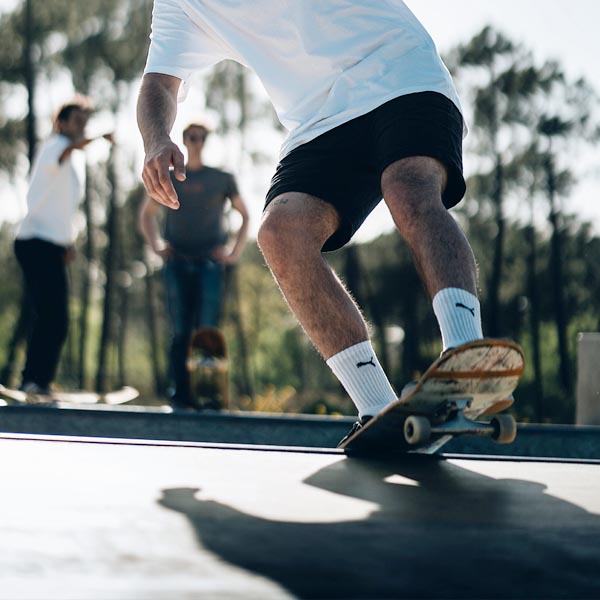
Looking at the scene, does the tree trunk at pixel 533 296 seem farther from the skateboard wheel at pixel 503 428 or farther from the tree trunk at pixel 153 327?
the skateboard wheel at pixel 503 428

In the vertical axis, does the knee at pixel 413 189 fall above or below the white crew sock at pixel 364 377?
above

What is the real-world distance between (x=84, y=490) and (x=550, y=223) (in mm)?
20545

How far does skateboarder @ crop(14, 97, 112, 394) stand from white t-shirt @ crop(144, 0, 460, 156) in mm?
3420

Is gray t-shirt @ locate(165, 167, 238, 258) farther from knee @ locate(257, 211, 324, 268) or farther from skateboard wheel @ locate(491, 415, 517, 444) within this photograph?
skateboard wheel @ locate(491, 415, 517, 444)

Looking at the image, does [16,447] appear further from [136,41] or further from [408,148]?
[136,41]

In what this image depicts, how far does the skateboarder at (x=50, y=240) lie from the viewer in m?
6.48

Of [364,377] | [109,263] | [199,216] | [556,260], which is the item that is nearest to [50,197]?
[199,216]

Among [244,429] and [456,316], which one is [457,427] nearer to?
[456,316]

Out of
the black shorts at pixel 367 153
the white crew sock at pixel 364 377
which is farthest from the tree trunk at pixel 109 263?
the white crew sock at pixel 364 377

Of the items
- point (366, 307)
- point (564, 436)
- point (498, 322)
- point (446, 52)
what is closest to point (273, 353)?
point (366, 307)

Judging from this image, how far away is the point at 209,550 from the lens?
1.42 metres

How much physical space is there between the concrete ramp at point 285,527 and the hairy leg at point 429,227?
1.67 ft

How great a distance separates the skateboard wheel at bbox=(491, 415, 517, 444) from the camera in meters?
2.34

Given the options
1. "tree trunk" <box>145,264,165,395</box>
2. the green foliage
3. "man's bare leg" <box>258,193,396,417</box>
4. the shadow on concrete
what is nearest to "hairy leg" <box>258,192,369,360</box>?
"man's bare leg" <box>258,193,396,417</box>
